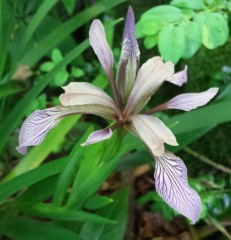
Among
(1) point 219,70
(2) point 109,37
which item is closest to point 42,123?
(2) point 109,37

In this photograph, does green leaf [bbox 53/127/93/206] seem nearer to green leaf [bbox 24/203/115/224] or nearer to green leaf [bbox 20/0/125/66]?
green leaf [bbox 24/203/115/224]

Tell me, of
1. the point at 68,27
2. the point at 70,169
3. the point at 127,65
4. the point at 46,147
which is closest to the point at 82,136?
the point at 70,169

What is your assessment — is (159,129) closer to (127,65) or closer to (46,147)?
(127,65)

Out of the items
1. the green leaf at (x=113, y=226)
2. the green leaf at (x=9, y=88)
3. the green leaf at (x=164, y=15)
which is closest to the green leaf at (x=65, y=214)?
the green leaf at (x=113, y=226)

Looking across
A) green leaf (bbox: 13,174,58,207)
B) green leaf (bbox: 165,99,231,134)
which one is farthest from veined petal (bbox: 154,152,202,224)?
green leaf (bbox: 13,174,58,207)

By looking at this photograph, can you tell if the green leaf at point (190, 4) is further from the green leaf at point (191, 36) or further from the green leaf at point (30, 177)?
the green leaf at point (30, 177)

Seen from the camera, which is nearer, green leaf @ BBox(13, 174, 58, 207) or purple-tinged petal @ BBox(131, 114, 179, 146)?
purple-tinged petal @ BBox(131, 114, 179, 146)
